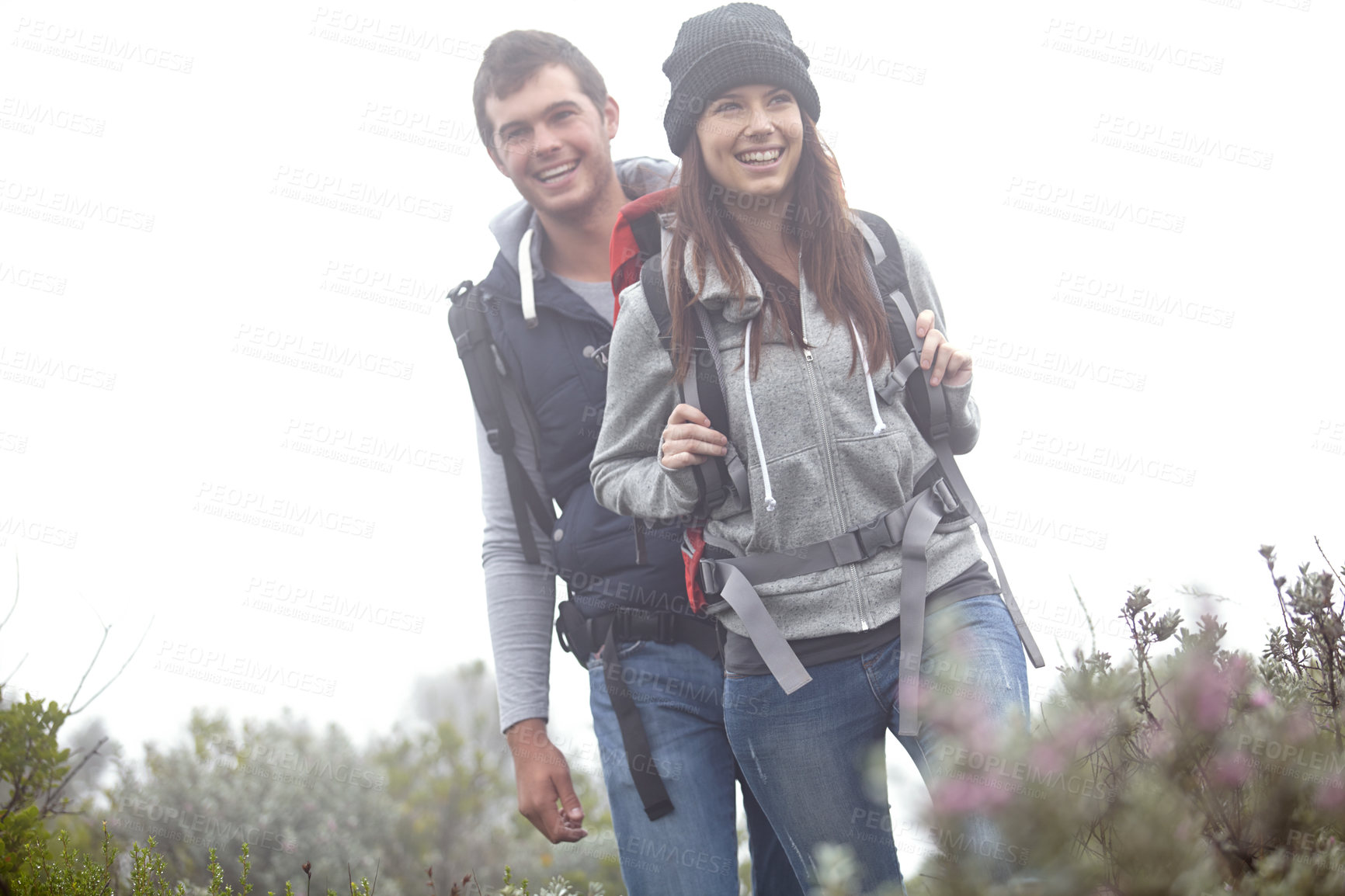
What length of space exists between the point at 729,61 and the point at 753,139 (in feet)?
0.65

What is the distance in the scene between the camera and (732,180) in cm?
250

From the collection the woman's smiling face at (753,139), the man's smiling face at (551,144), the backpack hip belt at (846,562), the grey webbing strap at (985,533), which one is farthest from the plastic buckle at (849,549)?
the man's smiling face at (551,144)

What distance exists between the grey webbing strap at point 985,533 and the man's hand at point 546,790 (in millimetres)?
1393

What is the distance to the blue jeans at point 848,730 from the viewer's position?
2203 millimetres

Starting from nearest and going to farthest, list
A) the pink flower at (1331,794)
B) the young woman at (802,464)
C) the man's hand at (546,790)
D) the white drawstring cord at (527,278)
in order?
the pink flower at (1331,794) → the young woman at (802,464) → the man's hand at (546,790) → the white drawstring cord at (527,278)

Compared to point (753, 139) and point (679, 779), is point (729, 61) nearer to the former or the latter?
point (753, 139)

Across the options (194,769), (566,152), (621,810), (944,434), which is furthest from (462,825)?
(944,434)

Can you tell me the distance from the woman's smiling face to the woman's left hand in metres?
0.48

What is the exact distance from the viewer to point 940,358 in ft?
7.64

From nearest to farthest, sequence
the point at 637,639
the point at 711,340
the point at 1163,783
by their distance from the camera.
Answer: the point at 1163,783 < the point at 711,340 < the point at 637,639

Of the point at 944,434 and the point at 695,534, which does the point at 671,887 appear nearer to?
the point at 695,534

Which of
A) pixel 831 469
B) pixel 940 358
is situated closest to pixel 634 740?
pixel 831 469

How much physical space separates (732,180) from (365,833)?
6.51 meters

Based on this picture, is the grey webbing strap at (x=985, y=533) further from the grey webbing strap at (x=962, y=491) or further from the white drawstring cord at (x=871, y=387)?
the white drawstring cord at (x=871, y=387)
